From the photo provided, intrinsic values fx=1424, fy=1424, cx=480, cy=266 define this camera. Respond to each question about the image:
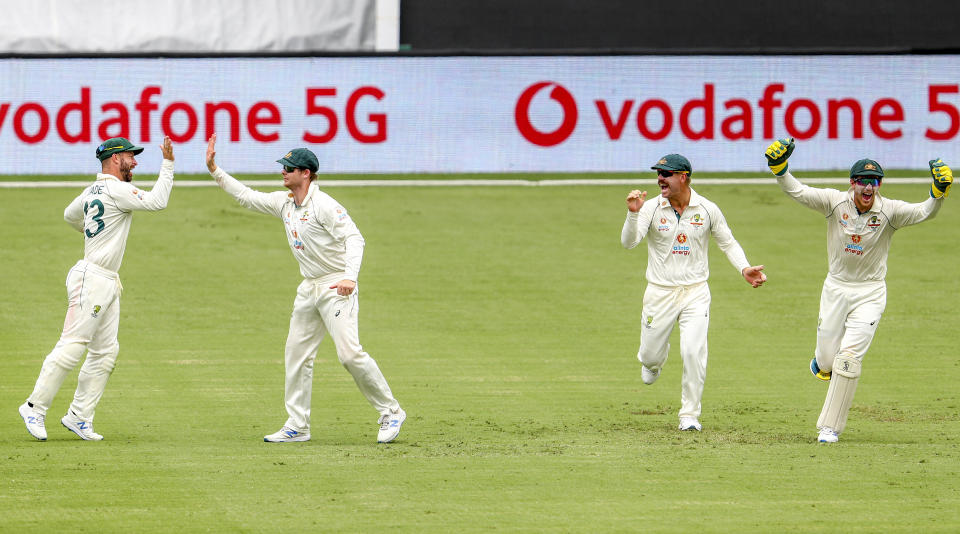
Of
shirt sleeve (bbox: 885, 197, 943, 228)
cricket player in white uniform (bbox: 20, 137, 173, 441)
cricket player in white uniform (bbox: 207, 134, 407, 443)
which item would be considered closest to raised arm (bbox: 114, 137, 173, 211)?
cricket player in white uniform (bbox: 20, 137, 173, 441)

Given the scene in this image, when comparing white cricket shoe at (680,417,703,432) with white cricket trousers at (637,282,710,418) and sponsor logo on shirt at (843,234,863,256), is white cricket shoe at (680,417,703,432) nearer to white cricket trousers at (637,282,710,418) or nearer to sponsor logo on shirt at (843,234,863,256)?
white cricket trousers at (637,282,710,418)

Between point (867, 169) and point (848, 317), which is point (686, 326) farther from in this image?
point (867, 169)

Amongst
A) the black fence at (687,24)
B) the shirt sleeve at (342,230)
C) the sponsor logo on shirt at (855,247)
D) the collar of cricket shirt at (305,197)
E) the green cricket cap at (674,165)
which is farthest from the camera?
the black fence at (687,24)

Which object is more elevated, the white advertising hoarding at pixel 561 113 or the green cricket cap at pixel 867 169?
the white advertising hoarding at pixel 561 113

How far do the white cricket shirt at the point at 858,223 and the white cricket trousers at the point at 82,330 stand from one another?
17.2 ft

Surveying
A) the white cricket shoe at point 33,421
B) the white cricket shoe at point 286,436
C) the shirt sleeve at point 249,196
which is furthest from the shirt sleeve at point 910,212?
the white cricket shoe at point 33,421

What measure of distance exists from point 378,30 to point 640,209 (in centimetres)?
1743

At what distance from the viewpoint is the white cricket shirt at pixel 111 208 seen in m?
10.6

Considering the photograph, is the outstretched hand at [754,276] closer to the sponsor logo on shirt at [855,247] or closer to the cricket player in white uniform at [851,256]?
the cricket player in white uniform at [851,256]

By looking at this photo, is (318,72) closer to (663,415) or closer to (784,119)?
(784,119)

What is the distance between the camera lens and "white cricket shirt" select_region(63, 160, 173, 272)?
10.6 m

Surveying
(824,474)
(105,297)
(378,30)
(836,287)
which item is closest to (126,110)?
(378,30)

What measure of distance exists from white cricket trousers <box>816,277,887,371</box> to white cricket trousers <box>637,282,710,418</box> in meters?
0.95

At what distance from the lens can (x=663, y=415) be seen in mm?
12336
